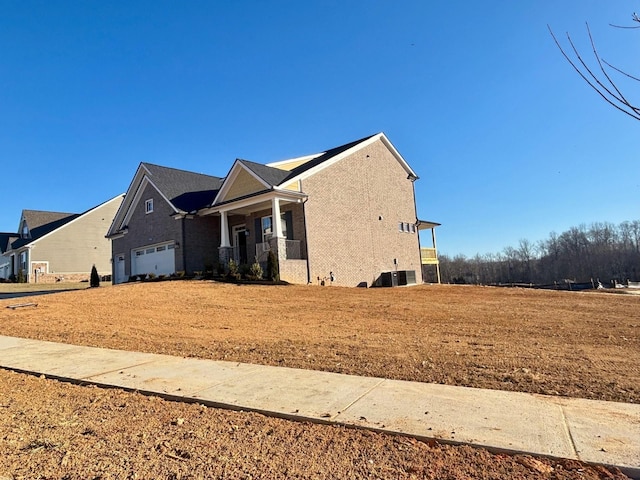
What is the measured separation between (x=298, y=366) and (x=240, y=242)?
17331mm

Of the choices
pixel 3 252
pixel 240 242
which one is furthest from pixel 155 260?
pixel 3 252

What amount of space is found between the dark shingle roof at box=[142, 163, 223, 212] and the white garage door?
253cm

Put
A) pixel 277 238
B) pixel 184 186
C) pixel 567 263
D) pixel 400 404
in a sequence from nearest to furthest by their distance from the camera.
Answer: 1. pixel 400 404
2. pixel 277 238
3. pixel 184 186
4. pixel 567 263

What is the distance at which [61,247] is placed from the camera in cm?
3769

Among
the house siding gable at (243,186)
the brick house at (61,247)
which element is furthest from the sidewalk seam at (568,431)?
the brick house at (61,247)

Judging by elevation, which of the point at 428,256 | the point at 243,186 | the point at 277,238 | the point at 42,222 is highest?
the point at 42,222

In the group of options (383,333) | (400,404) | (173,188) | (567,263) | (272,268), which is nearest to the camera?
(400,404)

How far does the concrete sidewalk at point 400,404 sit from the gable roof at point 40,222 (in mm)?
39568

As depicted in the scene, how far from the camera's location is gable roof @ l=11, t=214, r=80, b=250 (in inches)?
1540

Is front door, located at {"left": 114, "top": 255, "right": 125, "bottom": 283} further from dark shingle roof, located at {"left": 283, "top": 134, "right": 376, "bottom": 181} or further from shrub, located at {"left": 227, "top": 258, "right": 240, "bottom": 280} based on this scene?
dark shingle roof, located at {"left": 283, "top": 134, "right": 376, "bottom": 181}

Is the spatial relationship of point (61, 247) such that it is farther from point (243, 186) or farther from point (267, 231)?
point (267, 231)

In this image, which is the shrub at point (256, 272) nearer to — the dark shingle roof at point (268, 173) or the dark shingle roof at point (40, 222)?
the dark shingle roof at point (268, 173)

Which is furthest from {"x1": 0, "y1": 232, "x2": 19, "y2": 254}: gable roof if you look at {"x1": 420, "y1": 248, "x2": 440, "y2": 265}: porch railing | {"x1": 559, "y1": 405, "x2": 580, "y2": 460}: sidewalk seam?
{"x1": 559, "y1": 405, "x2": 580, "y2": 460}: sidewalk seam

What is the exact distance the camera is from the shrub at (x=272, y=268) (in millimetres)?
17328
